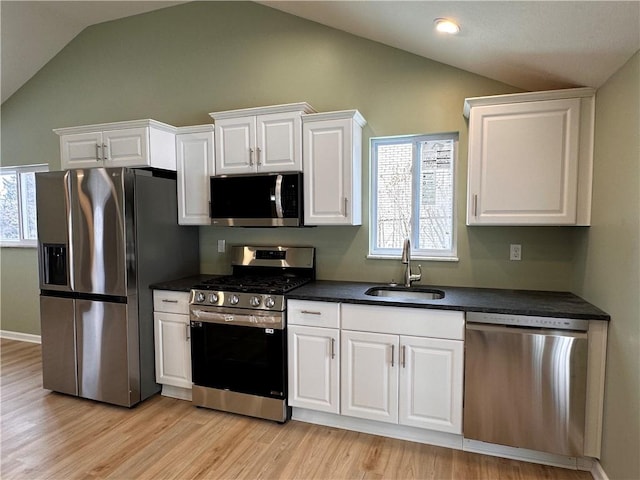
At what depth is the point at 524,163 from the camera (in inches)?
91.7

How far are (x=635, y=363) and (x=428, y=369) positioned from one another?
0.99m

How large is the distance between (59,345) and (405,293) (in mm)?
2786

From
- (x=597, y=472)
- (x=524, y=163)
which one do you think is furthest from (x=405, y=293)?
(x=597, y=472)

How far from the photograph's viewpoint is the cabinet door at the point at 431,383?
88.6 inches

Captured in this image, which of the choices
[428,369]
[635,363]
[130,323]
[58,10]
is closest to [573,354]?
[635,363]

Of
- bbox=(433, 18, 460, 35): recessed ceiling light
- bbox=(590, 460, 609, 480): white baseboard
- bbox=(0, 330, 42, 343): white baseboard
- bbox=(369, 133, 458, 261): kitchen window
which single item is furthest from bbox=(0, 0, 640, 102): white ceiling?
bbox=(0, 330, 42, 343): white baseboard

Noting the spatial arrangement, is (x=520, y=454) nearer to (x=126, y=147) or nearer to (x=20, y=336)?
(x=126, y=147)

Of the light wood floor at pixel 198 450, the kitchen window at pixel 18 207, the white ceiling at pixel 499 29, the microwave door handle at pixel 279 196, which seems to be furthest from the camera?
the kitchen window at pixel 18 207

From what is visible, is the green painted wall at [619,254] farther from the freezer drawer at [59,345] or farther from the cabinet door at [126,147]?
the freezer drawer at [59,345]

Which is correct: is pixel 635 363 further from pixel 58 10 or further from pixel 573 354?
pixel 58 10

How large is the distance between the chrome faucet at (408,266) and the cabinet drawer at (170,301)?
163cm

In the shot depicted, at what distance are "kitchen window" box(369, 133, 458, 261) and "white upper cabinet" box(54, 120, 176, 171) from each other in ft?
5.57

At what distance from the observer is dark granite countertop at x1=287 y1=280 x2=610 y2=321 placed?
6.79ft

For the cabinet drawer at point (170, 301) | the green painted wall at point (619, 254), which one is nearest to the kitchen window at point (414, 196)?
the green painted wall at point (619, 254)
